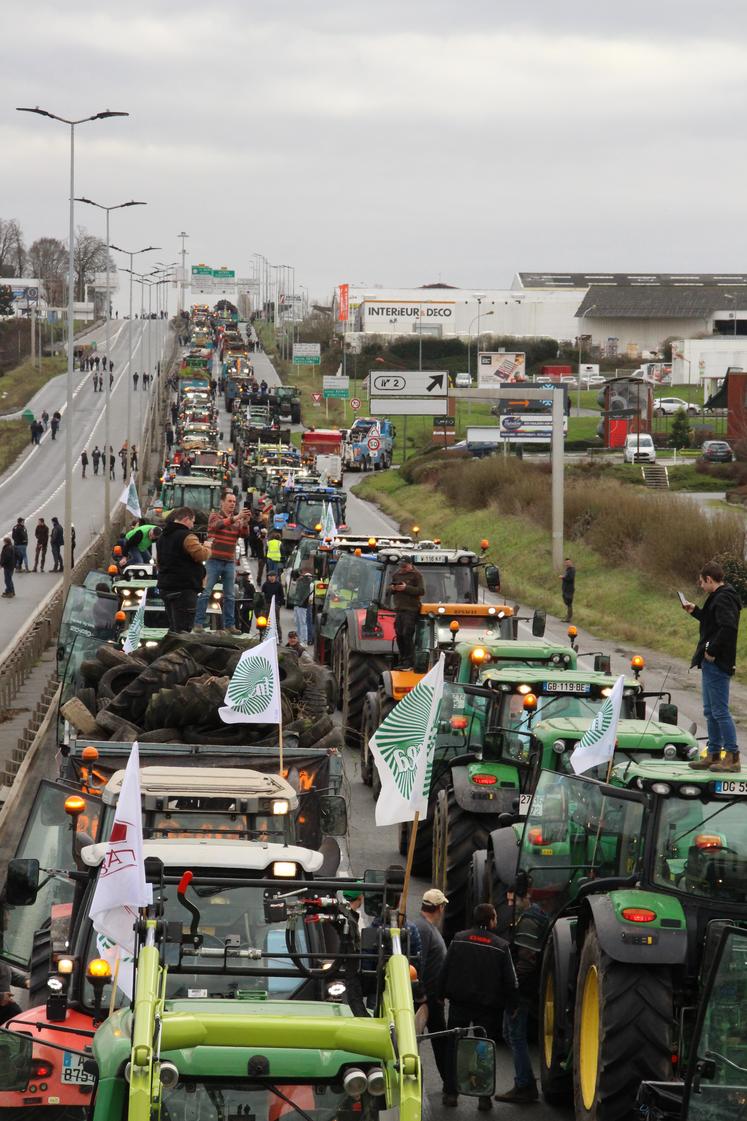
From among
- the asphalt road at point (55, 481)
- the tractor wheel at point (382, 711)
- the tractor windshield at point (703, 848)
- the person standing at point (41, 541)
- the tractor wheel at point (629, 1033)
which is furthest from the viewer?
the person standing at point (41, 541)

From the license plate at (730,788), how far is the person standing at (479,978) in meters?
1.83

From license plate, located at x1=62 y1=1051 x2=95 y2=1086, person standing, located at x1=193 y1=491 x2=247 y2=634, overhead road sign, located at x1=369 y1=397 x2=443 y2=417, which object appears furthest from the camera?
overhead road sign, located at x1=369 y1=397 x2=443 y2=417

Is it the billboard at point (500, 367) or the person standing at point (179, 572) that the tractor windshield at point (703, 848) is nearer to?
the person standing at point (179, 572)

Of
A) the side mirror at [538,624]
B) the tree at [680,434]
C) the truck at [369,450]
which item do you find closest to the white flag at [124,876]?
the side mirror at [538,624]

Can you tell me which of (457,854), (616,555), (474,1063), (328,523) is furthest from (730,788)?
(616,555)

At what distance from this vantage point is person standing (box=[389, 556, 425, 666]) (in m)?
21.3

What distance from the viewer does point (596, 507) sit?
5059 cm

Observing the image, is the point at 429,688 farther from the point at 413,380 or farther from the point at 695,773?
the point at 413,380

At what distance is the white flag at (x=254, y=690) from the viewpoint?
1346 cm

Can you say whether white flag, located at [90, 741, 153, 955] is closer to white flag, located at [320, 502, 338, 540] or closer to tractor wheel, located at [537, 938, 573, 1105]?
tractor wheel, located at [537, 938, 573, 1105]

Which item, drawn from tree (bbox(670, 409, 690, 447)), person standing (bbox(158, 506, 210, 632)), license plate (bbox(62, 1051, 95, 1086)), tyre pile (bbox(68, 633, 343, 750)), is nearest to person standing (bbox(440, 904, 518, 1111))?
license plate (bbox(62, 1051, 95, 1086))

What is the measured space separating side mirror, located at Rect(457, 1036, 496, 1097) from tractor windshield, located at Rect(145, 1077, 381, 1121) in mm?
1394

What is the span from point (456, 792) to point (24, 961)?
3.78 metres

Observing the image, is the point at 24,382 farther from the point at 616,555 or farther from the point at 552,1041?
the point at 552,1041
